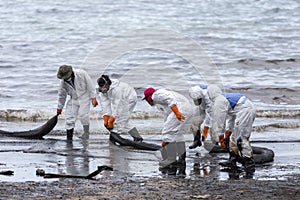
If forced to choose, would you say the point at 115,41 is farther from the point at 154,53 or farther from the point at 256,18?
the point at 256,18

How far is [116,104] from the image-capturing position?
17.4 metres

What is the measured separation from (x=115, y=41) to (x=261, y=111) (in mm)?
22555

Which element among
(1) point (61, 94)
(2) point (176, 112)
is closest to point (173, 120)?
(2) point (176, 112)

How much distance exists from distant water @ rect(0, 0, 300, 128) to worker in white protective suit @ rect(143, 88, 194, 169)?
29.1 feet

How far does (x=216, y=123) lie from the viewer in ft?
48.1

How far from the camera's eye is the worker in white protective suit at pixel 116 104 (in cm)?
1700

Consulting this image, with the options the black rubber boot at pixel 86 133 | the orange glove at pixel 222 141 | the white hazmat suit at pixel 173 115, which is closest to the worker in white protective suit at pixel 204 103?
the orange glove at pixel 222 141

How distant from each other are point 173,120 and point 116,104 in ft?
11.8

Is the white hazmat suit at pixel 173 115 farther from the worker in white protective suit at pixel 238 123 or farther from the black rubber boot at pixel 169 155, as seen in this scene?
the worker in white protective suit at pixel 238 123

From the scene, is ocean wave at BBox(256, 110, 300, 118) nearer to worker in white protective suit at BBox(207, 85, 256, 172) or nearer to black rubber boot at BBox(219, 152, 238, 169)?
worker in white protective suit at BBox(207, 85, 256, 172)

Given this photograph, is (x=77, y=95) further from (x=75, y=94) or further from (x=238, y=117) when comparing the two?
(x=238, y=117)

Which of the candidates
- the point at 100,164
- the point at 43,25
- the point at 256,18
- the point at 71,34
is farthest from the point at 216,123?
the point at 256,18

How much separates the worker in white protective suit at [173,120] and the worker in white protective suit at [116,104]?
2.95m

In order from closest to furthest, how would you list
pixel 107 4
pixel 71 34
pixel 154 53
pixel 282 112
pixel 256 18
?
Result: pixel 282 112, pixel 154 53, pixel 71 34, pixel 256 18, pixel 107 4
